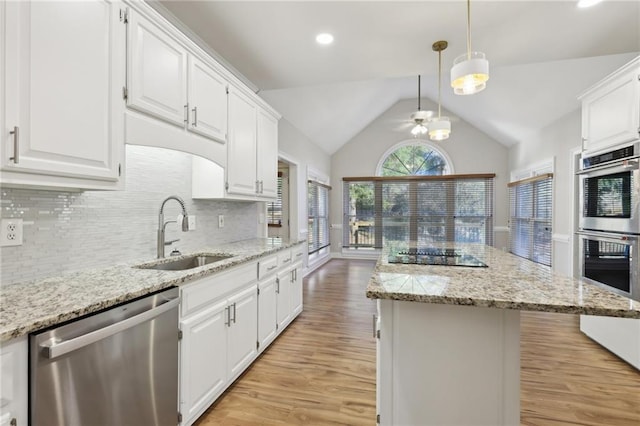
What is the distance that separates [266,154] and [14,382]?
261cm

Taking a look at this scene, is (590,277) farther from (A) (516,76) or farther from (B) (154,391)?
(B) (154,391)

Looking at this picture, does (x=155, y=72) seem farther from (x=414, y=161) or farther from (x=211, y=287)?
(x=414, y=161)

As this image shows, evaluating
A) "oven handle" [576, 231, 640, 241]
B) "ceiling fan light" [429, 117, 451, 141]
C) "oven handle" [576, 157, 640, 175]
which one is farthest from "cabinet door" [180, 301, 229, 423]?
"oven handle" [576, 157, 640, 175]

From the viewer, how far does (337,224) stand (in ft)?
25.4

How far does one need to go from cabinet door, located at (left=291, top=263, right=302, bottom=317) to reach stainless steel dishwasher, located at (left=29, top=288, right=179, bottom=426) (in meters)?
1.78

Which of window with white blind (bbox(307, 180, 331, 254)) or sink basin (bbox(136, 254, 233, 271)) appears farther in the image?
window with white blind (bbox(307, 180, 331, 254))

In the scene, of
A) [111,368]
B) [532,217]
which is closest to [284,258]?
[111,368]

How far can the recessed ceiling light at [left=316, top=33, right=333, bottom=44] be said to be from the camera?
2.50 metres

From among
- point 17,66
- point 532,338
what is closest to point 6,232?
point 17,66

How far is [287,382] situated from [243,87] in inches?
94.7

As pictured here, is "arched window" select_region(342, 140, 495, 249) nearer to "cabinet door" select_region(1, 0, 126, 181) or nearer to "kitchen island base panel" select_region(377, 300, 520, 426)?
"kitchen island base panel" select_region(377, 300, 520, 426)

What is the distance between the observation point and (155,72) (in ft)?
5.75

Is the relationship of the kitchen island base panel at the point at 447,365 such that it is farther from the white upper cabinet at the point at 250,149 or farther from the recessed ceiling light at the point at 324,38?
the recessed ceiling light at the point at 324,38

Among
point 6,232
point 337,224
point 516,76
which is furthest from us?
point 337,224
